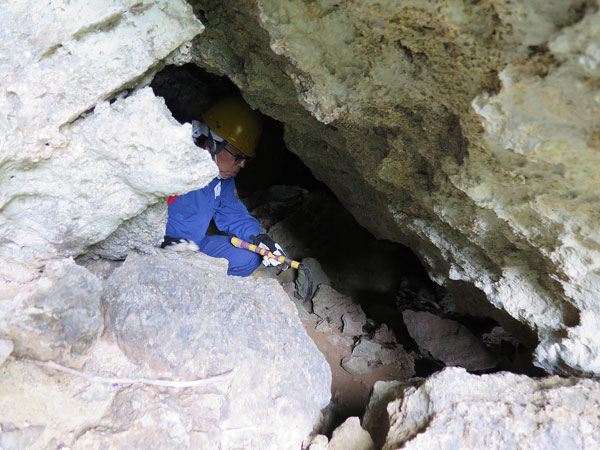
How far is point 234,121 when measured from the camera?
10.1ft

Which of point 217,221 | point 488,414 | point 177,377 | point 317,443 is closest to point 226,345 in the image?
point 177,377

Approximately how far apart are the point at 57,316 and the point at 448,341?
2.76m

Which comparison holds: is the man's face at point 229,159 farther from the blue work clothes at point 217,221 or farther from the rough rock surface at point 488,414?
the rough rock surface at point 488,414

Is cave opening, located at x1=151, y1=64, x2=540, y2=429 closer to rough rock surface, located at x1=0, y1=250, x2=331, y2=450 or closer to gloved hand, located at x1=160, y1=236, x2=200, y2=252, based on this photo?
rough rock surface, located at x1=0, y1=250, x2=331, y2=450

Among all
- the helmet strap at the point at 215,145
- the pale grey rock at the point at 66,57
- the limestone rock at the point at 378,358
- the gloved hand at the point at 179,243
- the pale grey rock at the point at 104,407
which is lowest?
the limestone rock at the point at 378,358

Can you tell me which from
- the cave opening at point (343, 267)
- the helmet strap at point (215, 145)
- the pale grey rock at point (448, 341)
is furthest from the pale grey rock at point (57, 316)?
the pale grey rock at point (448, 341)

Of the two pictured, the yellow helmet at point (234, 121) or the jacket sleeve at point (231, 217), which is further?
the jacket sleeve at point (231, 217)

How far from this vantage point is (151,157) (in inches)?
59.3

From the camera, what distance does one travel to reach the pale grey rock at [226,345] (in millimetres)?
1446

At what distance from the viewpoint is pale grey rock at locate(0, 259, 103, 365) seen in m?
1.25

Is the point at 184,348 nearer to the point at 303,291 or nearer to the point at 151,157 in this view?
the point at 151,157

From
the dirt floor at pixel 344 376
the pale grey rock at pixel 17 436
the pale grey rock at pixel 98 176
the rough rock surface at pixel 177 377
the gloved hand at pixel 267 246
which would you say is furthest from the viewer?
the gloved hand at pixel 267 246

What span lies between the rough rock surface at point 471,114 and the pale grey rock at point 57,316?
42.8 inches

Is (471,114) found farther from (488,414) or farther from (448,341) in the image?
(448,341)
